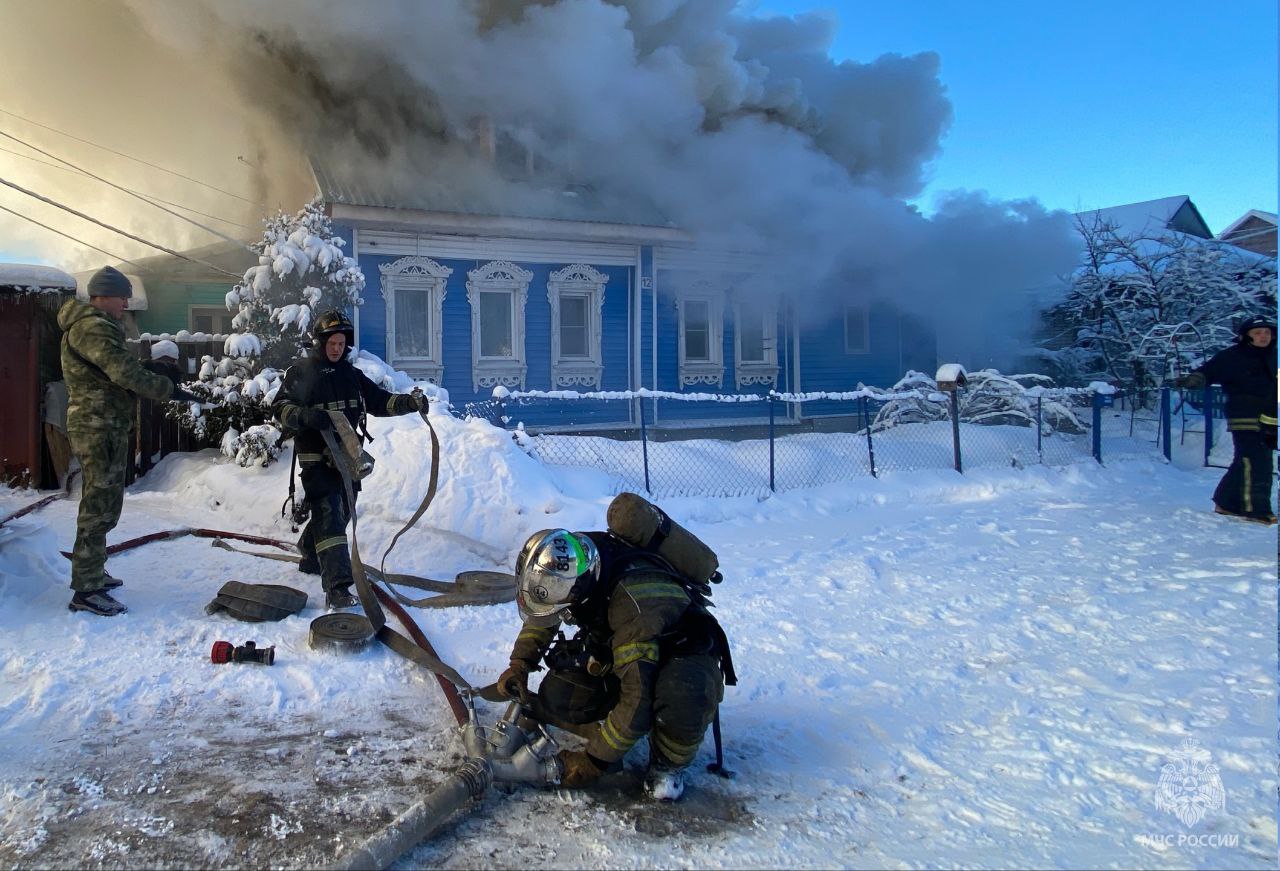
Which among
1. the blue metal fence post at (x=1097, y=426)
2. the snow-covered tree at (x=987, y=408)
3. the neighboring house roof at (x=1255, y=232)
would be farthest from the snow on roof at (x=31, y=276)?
the neighboring house roof at (x=1255, y=232)

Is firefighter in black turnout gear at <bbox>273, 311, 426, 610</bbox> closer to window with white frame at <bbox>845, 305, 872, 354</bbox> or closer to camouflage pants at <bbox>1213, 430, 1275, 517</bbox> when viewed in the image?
camouflage pants at <bbox>1213, 430, 1275, 517</bbox>

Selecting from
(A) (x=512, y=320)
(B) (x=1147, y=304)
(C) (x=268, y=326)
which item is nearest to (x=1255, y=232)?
(B) (x=1147, y=304)

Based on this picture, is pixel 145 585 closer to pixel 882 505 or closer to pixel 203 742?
pixel 203 742

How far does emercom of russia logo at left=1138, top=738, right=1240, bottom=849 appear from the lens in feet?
7.91

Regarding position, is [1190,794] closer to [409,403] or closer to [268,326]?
[409,403]

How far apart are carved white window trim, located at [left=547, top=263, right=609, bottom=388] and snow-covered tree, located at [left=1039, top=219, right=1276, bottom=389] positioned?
9916 millimetres

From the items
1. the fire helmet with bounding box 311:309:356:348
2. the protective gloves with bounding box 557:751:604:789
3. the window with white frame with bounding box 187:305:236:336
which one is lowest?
the protective gloves with bounding box 557:751:604:789

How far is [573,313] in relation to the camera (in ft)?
44.3

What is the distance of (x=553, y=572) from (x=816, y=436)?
334 inches

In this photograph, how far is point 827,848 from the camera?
2.41 metres

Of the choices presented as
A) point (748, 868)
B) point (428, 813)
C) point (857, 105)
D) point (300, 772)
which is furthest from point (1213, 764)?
point (857, 105)

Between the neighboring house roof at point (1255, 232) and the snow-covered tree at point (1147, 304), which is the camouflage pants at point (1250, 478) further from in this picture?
the neighboring house roof at point (1255, 232)

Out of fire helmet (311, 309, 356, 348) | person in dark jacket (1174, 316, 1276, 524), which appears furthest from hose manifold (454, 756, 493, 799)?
person in dark jacket (1174, 316, 1276, 524)

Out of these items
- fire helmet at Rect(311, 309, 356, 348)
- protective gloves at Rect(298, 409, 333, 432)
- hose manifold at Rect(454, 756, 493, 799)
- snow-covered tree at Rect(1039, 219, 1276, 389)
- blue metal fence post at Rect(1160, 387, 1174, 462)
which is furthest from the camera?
snow-covered tree at Rect(1039, 219, 1276, 389)
